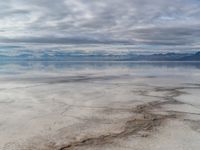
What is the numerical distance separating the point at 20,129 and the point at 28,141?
99 centimetres

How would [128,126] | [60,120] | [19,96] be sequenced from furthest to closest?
[19,96] → [60,120] → [128,126]

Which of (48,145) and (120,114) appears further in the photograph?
(120,114)

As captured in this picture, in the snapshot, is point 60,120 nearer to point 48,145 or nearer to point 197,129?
point 48,145

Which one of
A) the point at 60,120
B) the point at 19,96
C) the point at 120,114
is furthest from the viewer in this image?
the point at 19,96

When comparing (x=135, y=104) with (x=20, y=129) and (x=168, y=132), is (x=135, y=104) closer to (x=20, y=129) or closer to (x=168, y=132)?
(x=168, y=132)

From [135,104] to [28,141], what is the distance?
15.6ft

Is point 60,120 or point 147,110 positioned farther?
point 147,110

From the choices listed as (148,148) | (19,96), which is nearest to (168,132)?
(148,148)

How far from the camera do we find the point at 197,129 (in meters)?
6.61

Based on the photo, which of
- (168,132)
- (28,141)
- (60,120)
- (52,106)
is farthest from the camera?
(52,106)

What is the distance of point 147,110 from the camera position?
8633 millimetres

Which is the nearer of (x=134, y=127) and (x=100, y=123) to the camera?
(x=134, y=127)

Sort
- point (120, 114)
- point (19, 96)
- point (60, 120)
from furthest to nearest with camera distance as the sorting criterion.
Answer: point (19, 96), point (120, 114), point (60, 120)

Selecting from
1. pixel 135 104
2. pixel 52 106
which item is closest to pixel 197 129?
pixel 135 104
